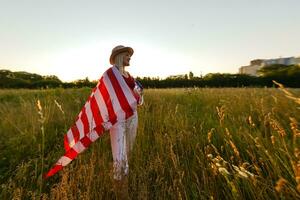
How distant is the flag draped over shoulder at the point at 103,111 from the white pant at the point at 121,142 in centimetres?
10

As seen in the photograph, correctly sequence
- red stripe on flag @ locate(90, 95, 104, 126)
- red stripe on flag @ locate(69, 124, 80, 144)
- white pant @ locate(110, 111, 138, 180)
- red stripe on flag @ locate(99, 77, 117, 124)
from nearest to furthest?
1. white pant @ locate(110, 111, 138, 180)
2. red stripe on flag @ locate(99, 77, 117, 124)
3. red stripe on flag @ locate(90, 95, 104, 126)
4. red stripe on flag @ locate(69, 124, 80, 144)

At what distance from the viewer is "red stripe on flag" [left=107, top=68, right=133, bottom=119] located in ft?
11.9

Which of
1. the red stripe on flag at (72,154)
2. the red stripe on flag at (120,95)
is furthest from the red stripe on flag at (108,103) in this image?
the red stripe on flag at (72,154)

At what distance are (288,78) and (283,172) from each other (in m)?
28.1

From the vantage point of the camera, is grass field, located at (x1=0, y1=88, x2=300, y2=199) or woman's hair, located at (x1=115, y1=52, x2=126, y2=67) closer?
grass field, located at (x1=0, y1=88, x2=300, y2=199)

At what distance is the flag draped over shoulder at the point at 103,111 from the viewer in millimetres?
3629

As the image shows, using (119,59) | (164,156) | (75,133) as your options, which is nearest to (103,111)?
(75,133)

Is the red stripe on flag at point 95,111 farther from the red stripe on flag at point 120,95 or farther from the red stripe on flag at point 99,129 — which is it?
the red stripe on flag at point 120,95

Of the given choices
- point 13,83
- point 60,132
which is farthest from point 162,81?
point 60,132

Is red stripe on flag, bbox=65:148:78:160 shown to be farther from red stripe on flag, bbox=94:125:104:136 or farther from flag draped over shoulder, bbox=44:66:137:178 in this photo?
red stripe on flag, bbox=94:125:104:136

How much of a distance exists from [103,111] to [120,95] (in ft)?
0.89

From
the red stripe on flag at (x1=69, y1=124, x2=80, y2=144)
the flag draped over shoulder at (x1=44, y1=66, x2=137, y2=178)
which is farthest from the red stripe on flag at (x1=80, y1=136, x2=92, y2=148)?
the red stripe on flag at (x1=69, y1=124, x2=80, y2=144)

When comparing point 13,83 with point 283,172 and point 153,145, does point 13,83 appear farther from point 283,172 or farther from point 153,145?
point 283,172

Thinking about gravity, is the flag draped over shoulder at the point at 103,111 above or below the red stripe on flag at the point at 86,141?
above
